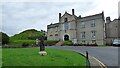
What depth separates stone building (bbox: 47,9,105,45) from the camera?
50406 millimetres

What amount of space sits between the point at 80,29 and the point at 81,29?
46 centimetres

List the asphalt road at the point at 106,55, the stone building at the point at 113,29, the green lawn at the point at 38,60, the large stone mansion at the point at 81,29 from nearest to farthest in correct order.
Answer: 1. the green lawn at the point at 38,60
2. the asphalt road at the point at 106,55
3. the large stone mansion at the point at 81,29
4. the stone building at the point at 113,29

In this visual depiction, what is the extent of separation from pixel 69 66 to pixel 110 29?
47800 mm

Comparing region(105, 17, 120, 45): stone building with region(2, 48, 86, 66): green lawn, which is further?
region(105, 17, 120, 45): stone building

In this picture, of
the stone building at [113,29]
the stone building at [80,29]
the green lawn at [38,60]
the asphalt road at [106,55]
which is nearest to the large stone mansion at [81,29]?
the stone building at [80,29]

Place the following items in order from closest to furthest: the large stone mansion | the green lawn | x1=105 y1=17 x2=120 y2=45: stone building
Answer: the green lawn
the large stone mansion
x1=105 y1=17 x2=120 y2=45: stone building

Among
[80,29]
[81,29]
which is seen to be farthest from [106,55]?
[80,29]

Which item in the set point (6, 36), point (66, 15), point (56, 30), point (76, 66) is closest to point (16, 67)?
point (76, 66)

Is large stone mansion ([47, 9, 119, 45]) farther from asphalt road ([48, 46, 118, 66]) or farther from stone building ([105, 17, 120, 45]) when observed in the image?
asphalt road ([48, 46, 118, 66])

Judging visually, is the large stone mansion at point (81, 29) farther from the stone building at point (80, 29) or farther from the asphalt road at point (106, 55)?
the asphalt road at point (106, 55)

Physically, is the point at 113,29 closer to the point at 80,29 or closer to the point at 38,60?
the point at 80,29

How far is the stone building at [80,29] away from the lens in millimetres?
50406

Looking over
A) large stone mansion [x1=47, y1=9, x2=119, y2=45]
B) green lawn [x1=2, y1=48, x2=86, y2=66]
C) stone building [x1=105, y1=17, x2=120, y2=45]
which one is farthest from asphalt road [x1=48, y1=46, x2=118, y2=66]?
stone building [x1=105, y1=17, x2=120, y2=45]

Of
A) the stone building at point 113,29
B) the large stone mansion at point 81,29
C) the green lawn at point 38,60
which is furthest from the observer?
the stone building at point 113,29
